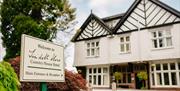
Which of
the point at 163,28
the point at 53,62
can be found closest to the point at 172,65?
the point at 163,28

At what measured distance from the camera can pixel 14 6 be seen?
26812mm

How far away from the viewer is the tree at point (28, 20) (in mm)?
24961

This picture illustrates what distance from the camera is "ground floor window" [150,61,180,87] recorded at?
23188 mm

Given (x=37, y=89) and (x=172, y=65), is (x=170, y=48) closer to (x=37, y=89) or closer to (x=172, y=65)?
(x=172, y=65)

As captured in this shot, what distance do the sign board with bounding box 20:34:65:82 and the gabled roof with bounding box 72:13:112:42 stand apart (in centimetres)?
2345

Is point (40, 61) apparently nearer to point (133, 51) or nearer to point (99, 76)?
point (133, 51)

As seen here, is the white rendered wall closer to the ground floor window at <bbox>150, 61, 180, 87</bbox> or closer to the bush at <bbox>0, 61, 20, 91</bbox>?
the ground floor window at <bbox>150, 61, 180, 87</bbox>

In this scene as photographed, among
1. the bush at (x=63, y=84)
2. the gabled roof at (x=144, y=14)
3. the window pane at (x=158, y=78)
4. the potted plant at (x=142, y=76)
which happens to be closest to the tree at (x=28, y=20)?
the gabled roof at (x=144, y=14)

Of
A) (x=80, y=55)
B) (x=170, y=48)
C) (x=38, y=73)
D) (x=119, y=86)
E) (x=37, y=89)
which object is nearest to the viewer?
(x=38, y=73)

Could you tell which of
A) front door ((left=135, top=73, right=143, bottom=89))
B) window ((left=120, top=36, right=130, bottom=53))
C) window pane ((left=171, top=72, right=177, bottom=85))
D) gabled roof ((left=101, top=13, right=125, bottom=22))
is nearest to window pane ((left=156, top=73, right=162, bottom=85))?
window pane ((left=171, top=72, right=177, bottom=85))

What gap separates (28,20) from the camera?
25.1m

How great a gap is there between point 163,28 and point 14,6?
14347mm

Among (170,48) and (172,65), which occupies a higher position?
(170,48)

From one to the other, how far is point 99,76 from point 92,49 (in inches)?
117
